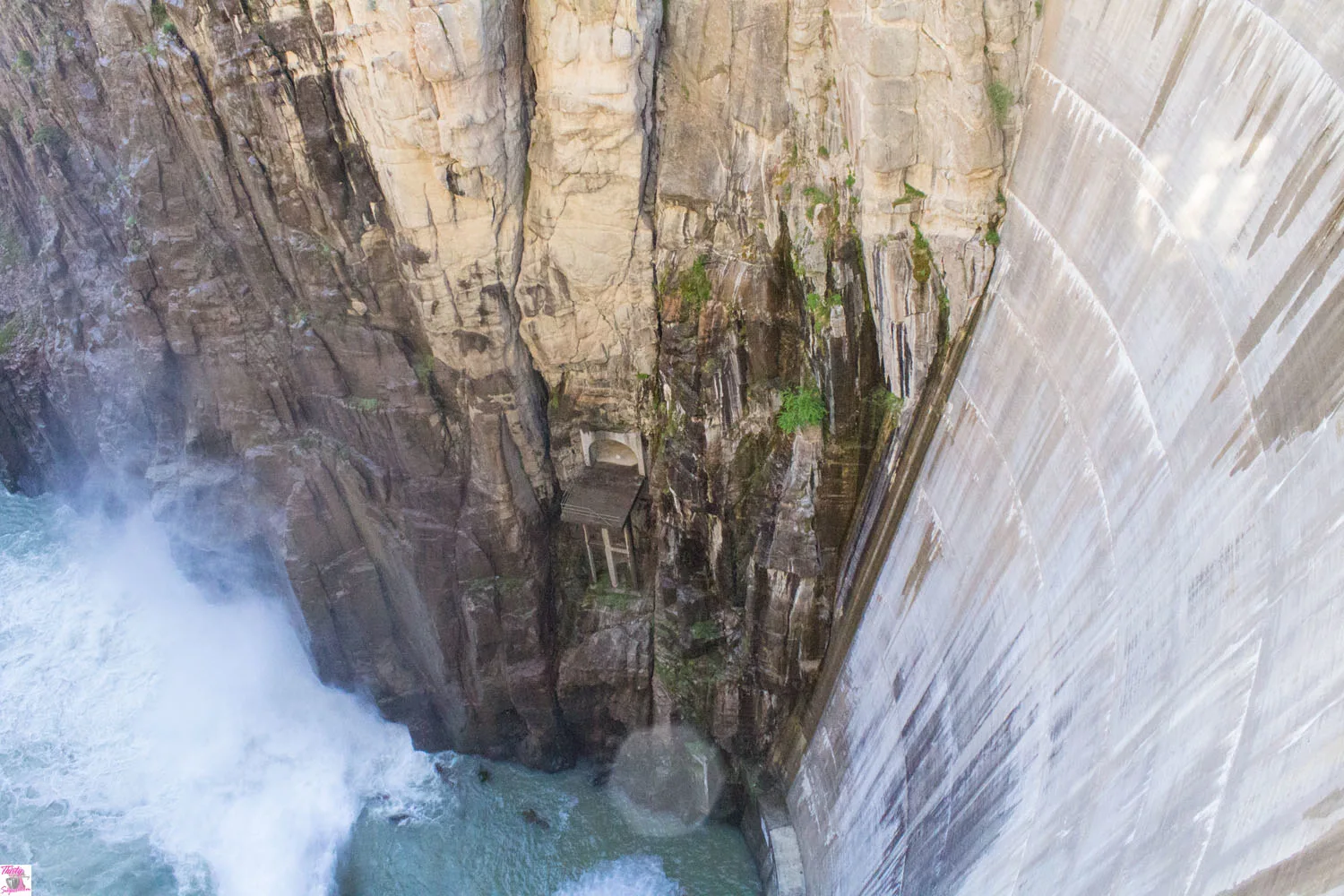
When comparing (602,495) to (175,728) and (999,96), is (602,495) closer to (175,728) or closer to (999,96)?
(999,96)

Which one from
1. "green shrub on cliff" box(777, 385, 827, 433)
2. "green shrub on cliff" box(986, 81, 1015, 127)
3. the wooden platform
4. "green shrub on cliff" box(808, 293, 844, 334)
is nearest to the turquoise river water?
the wooden platform

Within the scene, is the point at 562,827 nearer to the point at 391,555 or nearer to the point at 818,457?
the point at 391,555

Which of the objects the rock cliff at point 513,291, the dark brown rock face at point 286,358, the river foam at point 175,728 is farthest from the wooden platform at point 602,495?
the river foam at point 175,728

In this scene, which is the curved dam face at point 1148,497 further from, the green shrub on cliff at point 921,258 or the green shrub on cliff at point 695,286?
the green shrub on cliff at point 695,286

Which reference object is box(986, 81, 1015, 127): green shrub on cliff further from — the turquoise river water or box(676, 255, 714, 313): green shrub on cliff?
the turquoise river water

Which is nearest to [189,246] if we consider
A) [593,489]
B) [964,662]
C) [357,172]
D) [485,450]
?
[357,172]

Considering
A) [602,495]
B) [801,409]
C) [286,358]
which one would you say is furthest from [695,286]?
[286,358]

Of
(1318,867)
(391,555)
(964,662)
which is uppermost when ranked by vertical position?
(1318,867)
